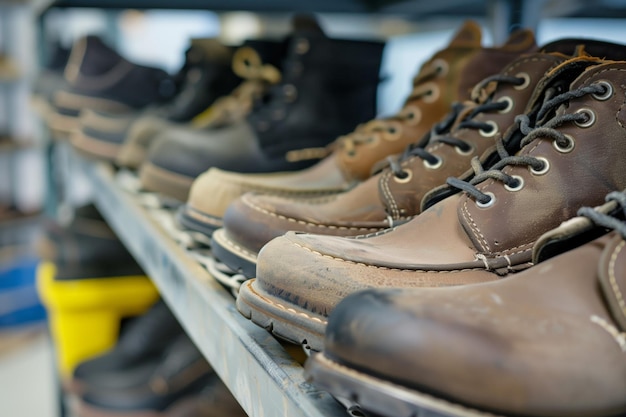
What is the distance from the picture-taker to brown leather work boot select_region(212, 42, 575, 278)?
1.97 feet

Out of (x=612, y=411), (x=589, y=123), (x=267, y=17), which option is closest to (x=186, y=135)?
(x=589, y=123)

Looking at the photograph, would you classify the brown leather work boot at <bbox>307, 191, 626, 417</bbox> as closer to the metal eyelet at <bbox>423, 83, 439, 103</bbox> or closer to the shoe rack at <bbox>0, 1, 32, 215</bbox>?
the metal eyelet at <bbox>423, 83, 439, 103</bbox>

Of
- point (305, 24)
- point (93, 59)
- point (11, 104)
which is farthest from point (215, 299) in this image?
Result: point (11, 104)

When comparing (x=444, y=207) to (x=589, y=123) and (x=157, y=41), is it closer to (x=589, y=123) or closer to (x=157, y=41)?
(x=589, y=123)

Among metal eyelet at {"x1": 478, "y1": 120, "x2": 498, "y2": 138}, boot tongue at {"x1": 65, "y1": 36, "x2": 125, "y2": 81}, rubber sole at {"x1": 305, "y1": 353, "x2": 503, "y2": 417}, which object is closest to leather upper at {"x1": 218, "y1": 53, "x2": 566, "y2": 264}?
metal eyelet at {"x1": 478, "y1": 120, "x2": 498, "y2": 138}

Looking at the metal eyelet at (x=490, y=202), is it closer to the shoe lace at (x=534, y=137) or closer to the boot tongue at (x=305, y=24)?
the shoe lace at (x=534, y=137)

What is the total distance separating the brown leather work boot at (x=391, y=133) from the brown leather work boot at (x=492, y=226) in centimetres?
21

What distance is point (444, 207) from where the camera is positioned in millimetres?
536

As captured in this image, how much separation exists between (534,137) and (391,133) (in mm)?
276

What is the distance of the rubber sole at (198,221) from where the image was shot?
0.80 m

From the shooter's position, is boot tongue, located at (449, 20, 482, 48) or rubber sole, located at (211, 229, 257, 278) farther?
boot tongue, located at (449, 20, 482, 48)

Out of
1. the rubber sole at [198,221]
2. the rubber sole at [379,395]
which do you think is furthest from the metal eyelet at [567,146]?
the rubber sole at [198,221]

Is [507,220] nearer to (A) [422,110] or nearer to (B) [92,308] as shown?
(A) [422,110]

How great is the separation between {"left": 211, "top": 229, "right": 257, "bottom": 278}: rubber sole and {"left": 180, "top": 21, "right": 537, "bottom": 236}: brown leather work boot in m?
0.10
